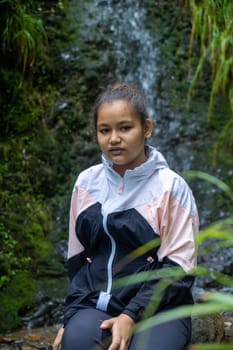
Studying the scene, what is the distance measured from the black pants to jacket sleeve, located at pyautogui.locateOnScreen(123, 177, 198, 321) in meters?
0.09

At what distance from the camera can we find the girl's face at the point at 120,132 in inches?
94.3

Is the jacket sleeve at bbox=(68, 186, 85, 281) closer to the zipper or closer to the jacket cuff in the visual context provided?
the zipper

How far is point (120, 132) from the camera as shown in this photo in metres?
2.40

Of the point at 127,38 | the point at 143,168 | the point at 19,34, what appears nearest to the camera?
the point at 143,168

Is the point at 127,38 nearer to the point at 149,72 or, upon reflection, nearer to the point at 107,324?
the point at 149,72

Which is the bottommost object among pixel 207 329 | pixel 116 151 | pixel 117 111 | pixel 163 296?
pixel 207 329

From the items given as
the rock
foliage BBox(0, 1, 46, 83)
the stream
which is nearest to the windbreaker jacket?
the rock

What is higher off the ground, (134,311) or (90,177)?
(90,177)

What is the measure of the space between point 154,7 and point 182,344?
577cm

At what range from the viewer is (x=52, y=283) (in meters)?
4.60

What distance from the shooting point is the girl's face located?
240cm

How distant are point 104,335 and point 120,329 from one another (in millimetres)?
84

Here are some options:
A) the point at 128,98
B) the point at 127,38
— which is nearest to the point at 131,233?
the point at 128,98

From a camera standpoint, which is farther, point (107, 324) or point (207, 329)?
point (207, 329)
